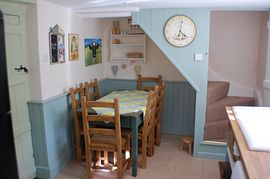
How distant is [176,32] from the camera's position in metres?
3.27

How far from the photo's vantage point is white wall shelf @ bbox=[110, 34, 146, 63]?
4289 millimetres

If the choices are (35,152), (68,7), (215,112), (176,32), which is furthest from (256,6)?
(35,152)

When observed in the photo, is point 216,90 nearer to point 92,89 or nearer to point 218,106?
point 218,106

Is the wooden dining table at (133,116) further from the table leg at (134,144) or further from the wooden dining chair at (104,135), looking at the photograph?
the wooden dining chair at (104,135)

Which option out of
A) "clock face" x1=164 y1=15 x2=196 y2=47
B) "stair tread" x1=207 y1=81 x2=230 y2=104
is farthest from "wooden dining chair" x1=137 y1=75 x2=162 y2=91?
"clock face" x1=164 y1=15 x2=196 y2=47

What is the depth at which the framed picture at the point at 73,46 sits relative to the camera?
3295mm

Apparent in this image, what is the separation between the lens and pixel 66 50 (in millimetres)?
3225

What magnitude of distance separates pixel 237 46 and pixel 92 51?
7.48 ft

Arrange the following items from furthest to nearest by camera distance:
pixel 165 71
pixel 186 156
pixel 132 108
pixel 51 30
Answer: pixel 165 71
pixel 186 156
pixel 132 108
pixel 51 30

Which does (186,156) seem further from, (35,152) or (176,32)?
(35,152)

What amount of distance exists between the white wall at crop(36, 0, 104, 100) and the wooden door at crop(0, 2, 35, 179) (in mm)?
170

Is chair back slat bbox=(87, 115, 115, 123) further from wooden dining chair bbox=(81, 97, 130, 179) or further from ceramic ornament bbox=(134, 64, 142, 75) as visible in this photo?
ceramic ornament bbox=(134, 64, 142, 75)

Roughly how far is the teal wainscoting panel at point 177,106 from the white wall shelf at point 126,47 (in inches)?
15.0

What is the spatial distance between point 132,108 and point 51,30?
50.7 inches
